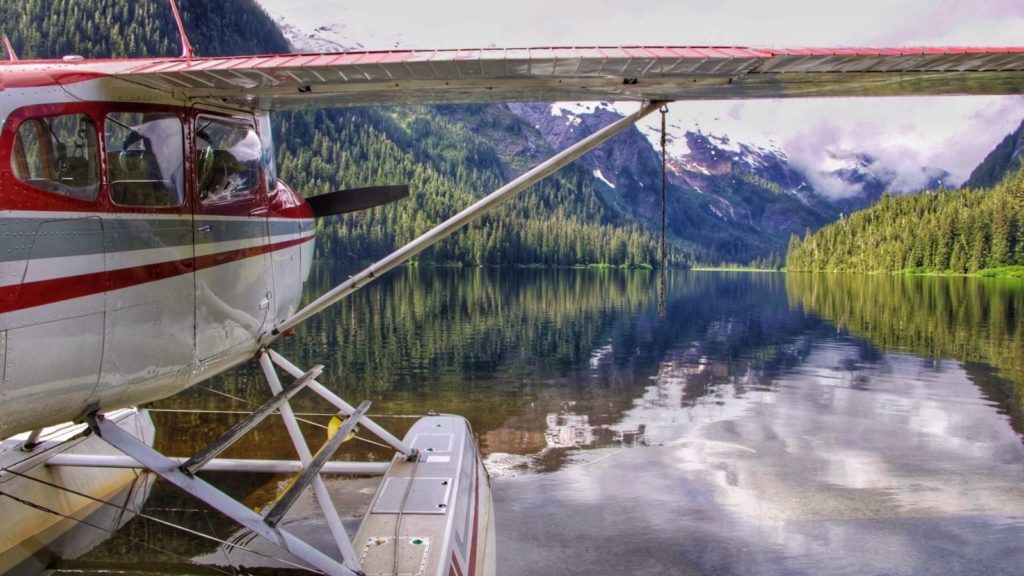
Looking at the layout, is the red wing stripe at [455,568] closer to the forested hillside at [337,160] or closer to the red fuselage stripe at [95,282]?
the red fuselage stripe at [95,282]

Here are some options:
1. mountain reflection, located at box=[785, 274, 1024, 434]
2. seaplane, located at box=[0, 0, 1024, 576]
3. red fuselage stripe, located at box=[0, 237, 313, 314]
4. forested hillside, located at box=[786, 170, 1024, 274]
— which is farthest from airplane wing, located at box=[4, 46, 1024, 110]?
forested hillside, located at box=[786, 170, 1024, 274]

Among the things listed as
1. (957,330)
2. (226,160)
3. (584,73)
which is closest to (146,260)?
(226,160)

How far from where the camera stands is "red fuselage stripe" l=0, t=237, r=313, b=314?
356cm

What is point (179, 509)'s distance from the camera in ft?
28.9

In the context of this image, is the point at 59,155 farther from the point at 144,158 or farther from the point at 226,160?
the point at 226,160

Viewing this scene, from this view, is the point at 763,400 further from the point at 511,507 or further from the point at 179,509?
the point at 179,509

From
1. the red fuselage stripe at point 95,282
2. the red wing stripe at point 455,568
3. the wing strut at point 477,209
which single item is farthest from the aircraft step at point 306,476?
the red fuselage stripe at point 95,282

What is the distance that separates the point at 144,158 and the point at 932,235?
139467mm

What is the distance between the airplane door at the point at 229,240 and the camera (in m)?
4.97

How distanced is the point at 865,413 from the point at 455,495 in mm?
12498

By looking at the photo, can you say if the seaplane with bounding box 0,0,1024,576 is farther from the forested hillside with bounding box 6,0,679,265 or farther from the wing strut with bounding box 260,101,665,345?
the forested hillside with bounding box 6,0,679,265

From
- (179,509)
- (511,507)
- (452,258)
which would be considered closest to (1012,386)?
(511,507)

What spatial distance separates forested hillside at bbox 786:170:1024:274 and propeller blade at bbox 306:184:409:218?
128m

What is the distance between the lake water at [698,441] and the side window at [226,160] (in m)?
2.81
